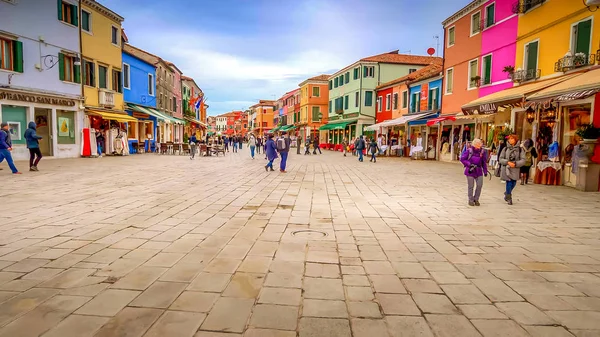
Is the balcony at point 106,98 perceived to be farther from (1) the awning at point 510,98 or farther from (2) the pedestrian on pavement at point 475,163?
(2) the pedestrian on pavement at point 475,163

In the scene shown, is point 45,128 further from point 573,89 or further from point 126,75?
point 573,89

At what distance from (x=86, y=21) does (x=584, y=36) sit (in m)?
23.5

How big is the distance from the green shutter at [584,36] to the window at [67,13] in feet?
74.0

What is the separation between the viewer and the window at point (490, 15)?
1848 centimetres

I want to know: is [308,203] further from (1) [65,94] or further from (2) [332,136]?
(2) [332,136]

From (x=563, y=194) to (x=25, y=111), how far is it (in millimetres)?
21367

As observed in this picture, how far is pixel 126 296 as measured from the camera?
10.3 feet

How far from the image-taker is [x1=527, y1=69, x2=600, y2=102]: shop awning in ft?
31.0

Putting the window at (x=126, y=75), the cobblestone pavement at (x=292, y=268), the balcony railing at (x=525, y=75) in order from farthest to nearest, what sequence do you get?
the window at (x=126, y=75), the balcony railing at (x=525, y=75), the cobblestone pavement at (x=292, y=268)

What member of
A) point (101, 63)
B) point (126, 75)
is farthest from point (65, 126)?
point (126, 75)

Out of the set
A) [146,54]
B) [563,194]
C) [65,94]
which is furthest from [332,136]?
[563,194]

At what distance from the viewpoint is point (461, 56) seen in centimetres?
2158

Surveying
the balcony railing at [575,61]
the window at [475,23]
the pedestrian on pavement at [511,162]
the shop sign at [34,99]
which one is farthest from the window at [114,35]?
the balcony railing at [575,61]

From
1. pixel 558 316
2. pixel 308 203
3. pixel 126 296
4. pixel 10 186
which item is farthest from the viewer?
pixel 10 186
